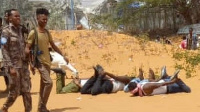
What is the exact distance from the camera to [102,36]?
17.0 m

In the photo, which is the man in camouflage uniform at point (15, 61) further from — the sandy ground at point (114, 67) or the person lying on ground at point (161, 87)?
the person lying on ground at point (161, 87)

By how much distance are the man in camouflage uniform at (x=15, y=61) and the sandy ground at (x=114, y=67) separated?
1.08 meters

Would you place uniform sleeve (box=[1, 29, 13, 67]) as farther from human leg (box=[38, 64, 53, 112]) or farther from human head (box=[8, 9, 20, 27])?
human leg (box=[38, 64, 53, 112])

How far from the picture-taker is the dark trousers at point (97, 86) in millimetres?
8492

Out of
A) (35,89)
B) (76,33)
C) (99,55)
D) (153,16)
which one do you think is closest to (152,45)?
(99,55)

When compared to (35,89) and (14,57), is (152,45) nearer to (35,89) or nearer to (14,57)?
(35,89)

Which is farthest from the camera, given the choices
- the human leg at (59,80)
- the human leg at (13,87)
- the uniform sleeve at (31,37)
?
the human leg at (59,80)

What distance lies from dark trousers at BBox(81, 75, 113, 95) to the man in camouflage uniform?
8.14 ft

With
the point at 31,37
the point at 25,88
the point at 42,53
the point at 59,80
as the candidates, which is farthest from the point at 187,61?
the point at 25,88

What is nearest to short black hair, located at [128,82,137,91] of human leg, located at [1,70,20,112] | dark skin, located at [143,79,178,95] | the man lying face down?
the man lying face down

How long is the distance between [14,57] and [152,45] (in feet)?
33.0

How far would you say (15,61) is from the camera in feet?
20.1

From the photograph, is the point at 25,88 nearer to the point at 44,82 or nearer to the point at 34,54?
the point at 44,82

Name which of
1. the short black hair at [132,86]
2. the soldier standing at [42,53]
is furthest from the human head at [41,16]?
the short black hair at [132,86]
